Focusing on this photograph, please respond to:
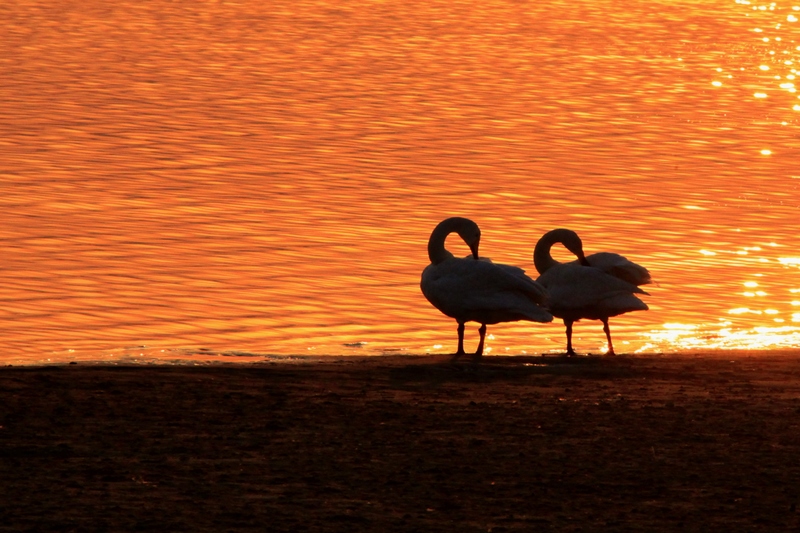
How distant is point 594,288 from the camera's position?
44.7 feet

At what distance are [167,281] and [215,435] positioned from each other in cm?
730

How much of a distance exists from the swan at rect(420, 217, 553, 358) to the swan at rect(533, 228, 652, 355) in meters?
0.32

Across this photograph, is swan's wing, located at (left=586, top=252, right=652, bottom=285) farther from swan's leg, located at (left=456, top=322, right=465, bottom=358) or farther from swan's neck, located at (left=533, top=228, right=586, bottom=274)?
swan's leg, located at (left=456, top=322, right=465, bottom=358)

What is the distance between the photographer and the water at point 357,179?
51.5 ft

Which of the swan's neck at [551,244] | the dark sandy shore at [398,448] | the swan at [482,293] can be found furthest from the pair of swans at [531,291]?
the dark sandy shore at [398,448]

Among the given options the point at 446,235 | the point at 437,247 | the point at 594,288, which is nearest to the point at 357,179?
the point at 446,235

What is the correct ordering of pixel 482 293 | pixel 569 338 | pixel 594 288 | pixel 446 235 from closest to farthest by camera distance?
pixel 482 293
pixel 594 288
pixel 569 338
pixel 446 235

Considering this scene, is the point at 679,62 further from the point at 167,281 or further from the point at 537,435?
the point at 537,435

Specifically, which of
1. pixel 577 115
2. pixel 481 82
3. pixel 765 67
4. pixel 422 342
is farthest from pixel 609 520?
pixel 765 67

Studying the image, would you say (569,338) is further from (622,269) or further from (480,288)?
(480,288)

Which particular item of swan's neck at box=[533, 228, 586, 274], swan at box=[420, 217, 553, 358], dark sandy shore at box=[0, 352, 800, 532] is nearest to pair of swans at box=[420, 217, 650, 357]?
swan at box=[420, 217, 553, 358]

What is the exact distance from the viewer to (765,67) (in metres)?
39.9

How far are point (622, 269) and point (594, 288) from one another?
514 millimetres

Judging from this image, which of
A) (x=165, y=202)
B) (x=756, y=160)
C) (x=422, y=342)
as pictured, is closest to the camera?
(x=422, y=342)
